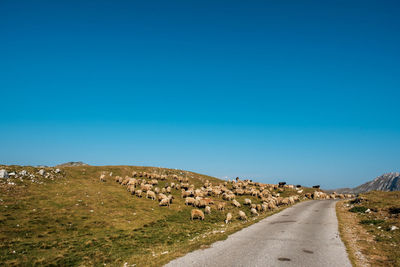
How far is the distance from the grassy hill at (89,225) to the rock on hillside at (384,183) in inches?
5796

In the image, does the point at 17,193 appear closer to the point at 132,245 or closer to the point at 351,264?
the point at 132,245

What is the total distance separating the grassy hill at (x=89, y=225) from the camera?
15.7 metres

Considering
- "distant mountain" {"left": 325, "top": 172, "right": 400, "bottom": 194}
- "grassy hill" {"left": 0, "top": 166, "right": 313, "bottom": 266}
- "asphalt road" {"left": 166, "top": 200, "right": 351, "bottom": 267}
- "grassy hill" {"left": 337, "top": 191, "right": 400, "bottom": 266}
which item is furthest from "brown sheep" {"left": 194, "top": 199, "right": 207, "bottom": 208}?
"distant mountain" {"left": 325, "top": 172, "right": 400, "bottom": 194}

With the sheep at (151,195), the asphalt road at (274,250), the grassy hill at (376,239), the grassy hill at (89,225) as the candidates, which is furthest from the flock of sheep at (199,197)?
the grassy hill at (376,239)

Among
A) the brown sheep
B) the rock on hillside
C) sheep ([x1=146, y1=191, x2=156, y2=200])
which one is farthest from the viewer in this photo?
the rock on hillside

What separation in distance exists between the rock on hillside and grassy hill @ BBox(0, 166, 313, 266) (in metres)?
147

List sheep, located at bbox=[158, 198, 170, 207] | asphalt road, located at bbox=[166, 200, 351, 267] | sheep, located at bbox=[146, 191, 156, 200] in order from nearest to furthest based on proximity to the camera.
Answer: asphalt road, located at bbox=[166, 200, 351, 267]
sheep, located at bbox=[158, 198, 170, 207]
sheep, located at bbox=[146, 191, 156, 200]

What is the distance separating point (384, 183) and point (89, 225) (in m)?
182

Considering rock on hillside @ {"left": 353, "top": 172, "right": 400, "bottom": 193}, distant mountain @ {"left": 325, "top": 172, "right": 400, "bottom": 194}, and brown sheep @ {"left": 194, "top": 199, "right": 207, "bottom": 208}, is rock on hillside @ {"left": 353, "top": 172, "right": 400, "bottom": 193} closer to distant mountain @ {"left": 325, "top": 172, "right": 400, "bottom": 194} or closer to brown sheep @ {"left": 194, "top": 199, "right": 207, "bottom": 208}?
distant mountain @ {"left": 325, "top": 172, "right": 400, "bottom": 194}

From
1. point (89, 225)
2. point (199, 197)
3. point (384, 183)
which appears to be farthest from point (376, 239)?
point (384, 183)

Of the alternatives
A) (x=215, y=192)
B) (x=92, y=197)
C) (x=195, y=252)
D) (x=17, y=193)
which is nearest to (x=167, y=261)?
(x=195, y=252)

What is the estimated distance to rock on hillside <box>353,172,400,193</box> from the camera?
13462cm

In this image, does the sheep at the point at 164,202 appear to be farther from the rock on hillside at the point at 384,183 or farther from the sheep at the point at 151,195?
the rock on hillside at the point at 384,183

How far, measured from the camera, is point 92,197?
31.7 meters
